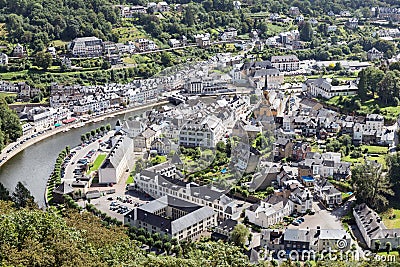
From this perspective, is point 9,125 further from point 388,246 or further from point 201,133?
point 388,246

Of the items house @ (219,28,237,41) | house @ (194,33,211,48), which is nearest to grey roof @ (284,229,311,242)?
house @ (194,33,211,48)

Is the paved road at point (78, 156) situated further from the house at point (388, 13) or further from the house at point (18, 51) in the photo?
the house at point (388, 13)

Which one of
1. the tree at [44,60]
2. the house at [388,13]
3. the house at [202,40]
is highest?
the house at [388,13]

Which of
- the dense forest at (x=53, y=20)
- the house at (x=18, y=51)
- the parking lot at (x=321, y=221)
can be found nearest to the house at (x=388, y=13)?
the dense forest at (x=53, y=20)

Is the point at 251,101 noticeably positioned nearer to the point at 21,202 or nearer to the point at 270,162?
the point at 270,162

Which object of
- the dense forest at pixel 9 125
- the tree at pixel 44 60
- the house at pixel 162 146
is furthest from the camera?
the tree at pixel 44 60

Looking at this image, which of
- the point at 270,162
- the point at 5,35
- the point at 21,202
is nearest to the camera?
the point at 21,202

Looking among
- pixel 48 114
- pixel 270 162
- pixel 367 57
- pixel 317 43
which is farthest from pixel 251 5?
pixel 270 162
